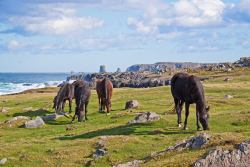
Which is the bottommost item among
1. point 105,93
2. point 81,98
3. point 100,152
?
point 100,152

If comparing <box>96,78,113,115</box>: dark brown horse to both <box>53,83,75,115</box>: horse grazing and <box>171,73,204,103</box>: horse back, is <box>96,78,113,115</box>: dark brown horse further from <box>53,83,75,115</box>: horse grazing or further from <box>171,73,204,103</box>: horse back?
<box>171,73,204,103</box>: horse back

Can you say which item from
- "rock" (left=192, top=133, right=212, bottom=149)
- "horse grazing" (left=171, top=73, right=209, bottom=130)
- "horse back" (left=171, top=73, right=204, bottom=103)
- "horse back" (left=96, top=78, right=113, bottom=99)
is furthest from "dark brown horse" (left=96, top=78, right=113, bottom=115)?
"rock" (left=192, top=133, right=212, bottom=149)

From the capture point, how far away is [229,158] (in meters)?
9.56

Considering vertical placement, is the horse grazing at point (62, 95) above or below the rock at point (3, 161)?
above

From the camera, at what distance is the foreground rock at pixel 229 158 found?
9.38 metres

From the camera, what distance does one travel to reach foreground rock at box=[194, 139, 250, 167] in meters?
9.38

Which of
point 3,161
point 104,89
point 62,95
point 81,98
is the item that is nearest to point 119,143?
point 3,161

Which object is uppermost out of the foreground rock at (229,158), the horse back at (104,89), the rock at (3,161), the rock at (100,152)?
the horse back at (104,89)

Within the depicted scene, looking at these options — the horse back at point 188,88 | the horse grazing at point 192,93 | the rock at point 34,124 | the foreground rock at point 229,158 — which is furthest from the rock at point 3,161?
the horse back at point 188,88

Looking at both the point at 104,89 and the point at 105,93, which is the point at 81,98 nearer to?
the point at 105,93

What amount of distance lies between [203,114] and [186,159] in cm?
722

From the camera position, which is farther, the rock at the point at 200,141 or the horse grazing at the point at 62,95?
the horse grazing at the point at 62,95

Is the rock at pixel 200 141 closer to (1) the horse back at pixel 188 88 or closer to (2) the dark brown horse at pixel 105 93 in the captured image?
(1) the horse back at pixel 188 88

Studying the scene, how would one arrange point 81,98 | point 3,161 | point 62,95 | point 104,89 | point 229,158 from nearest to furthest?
point 229,158
point 3,161
point 81,98
point 104,89
point 62,95
